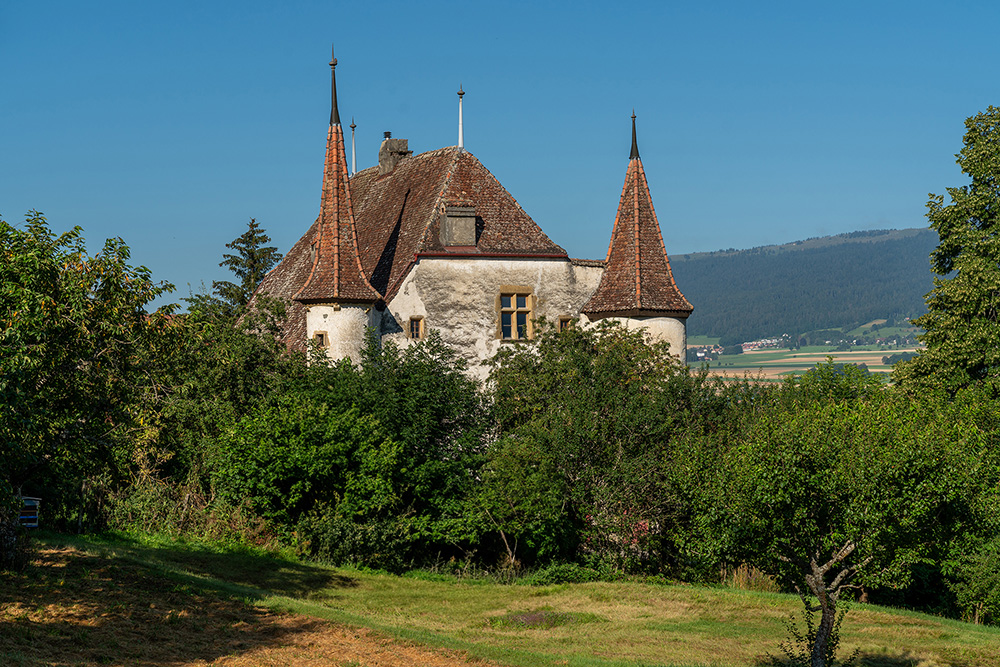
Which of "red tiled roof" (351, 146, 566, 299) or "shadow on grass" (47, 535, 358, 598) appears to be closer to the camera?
"shadow on grass" (47, 535, 358, 598)

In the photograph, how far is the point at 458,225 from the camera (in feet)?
120

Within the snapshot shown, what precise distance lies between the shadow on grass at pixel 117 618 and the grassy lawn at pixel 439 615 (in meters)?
0.04

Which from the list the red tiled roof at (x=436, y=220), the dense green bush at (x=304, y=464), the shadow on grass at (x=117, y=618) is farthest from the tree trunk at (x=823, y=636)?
the red tiled roof at (x=436, y=220)

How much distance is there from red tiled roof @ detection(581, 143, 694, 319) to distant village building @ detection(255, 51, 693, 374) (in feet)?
0.14

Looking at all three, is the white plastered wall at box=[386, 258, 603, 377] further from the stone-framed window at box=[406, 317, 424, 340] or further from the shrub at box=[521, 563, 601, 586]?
the shrub at box=[521, 563, 601, 586]

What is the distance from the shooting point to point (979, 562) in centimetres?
2962

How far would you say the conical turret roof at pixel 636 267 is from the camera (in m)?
35.6

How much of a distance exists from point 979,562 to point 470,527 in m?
13.6

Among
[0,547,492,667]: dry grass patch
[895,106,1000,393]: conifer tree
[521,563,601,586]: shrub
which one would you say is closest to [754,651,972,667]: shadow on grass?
[0,547,492,667]: dry grass patch

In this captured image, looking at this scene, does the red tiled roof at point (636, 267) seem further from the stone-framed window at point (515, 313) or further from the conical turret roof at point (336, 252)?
the conical turret roof at point (336, 252)

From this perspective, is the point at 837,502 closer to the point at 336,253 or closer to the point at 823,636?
the point at 823,636

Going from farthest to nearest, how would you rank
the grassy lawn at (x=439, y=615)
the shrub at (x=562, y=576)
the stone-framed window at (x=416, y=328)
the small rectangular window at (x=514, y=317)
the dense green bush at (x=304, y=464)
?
1. the small rectangular window at (x=514, y=317)
2. the stone-framed window at (x=416, y=328)
3. the shrub at (x=562, y=576)
4. the dense green bush at (x=304, y=464)
5. the grassy lawn at (x=439, y=615)

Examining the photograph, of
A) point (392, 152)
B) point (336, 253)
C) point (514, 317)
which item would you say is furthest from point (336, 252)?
point (392, 152)

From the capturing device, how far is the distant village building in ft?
113
